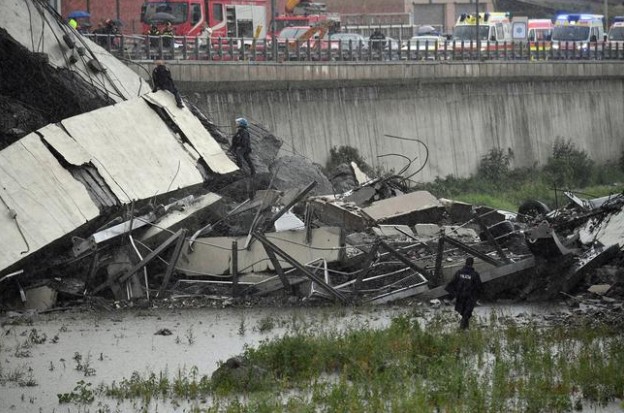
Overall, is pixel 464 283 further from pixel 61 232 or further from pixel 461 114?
pixel 461 114

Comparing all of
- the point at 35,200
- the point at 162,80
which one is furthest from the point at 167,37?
the point at 35,200

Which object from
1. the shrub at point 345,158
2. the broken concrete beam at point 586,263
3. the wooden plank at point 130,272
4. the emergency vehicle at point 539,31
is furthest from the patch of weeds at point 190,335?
the emergency vehicle at point 539,31

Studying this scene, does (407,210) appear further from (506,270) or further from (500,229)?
(506,270)

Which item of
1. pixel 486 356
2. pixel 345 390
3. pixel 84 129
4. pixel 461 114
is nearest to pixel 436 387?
pixel 345 390

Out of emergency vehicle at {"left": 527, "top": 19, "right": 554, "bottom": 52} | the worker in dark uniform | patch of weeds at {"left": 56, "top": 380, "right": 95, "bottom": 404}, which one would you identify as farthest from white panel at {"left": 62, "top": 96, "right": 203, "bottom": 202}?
emergency vehicle at {"left": 527, "top": 19, "right": 554, "bottom": 52}

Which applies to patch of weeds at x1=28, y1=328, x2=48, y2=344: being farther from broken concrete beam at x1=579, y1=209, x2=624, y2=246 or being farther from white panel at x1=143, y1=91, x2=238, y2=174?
broken concrete beam at x1=579, y1=209, x2=624, y2=246

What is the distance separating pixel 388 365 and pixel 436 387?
1408 mm

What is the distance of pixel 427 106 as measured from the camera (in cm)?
4744

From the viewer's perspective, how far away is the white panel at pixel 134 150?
25.3m

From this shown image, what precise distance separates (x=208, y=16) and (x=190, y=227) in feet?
73.2

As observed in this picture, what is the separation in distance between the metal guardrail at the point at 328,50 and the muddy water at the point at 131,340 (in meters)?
12.7

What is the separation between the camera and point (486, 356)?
1970 cm

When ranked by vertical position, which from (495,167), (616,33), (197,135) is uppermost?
(197,135)

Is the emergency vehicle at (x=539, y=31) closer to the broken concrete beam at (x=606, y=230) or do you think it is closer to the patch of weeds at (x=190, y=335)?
the broken concrete beam at (x=606, y=230)
